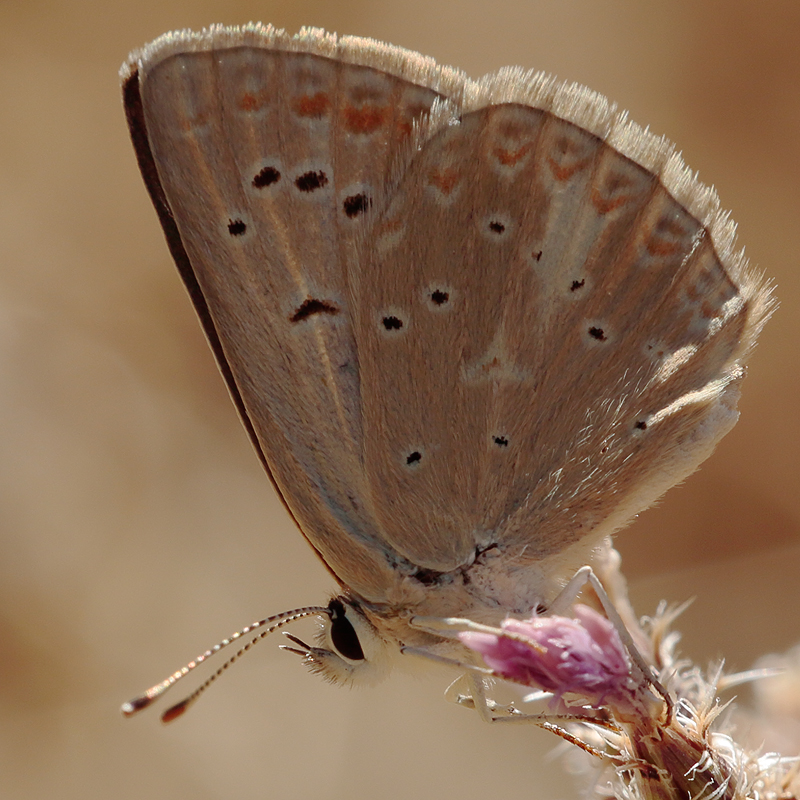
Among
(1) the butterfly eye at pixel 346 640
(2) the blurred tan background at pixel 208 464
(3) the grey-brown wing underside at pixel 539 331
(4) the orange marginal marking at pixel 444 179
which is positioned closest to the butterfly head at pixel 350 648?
(1) the butterfly eye at pixel 346 640

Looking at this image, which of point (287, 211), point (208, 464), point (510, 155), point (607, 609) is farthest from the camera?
point (208, 464)

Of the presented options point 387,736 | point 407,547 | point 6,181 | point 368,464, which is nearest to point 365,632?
point 407,547

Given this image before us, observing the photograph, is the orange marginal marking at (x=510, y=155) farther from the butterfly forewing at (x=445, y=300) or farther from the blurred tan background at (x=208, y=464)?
the blurred tan background at (x=208, y=464)

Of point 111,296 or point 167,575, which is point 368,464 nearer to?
point 167,575

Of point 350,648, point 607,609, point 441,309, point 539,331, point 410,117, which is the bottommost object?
point 350,648

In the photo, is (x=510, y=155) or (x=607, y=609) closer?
(x=607, y=609)

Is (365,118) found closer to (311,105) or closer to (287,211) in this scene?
(311,105)

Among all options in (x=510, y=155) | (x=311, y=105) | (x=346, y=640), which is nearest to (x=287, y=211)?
(x=311, y=105)
